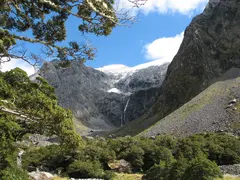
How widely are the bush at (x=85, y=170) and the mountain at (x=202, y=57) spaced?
270 feet

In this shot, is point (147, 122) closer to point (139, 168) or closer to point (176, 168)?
point (139, 168)

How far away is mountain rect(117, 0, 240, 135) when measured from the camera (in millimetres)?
126188

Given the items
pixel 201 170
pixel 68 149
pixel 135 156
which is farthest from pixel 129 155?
pixel 68 149

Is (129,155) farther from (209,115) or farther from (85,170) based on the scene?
(209,115)

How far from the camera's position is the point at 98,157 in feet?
145

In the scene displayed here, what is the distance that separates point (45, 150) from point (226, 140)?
28.9 metres

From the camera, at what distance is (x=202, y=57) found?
441 ft

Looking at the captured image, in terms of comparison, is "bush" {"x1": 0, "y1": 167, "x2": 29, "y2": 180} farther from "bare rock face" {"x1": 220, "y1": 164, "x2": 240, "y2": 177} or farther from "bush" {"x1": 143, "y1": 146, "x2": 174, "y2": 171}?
"bush" {"x1": 143, "y1": 146, "x2": 174, "y2": 171}

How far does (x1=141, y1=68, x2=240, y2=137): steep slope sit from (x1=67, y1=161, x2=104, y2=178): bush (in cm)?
3595

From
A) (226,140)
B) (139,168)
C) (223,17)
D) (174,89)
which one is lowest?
(139,168)

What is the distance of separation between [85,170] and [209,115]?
153 feet

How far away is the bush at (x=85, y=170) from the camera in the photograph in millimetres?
38938

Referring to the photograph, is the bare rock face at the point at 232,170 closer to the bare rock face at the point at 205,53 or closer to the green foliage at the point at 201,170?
the green foliage at the point at 201,170

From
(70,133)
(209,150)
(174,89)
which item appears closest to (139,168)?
(209,150)
